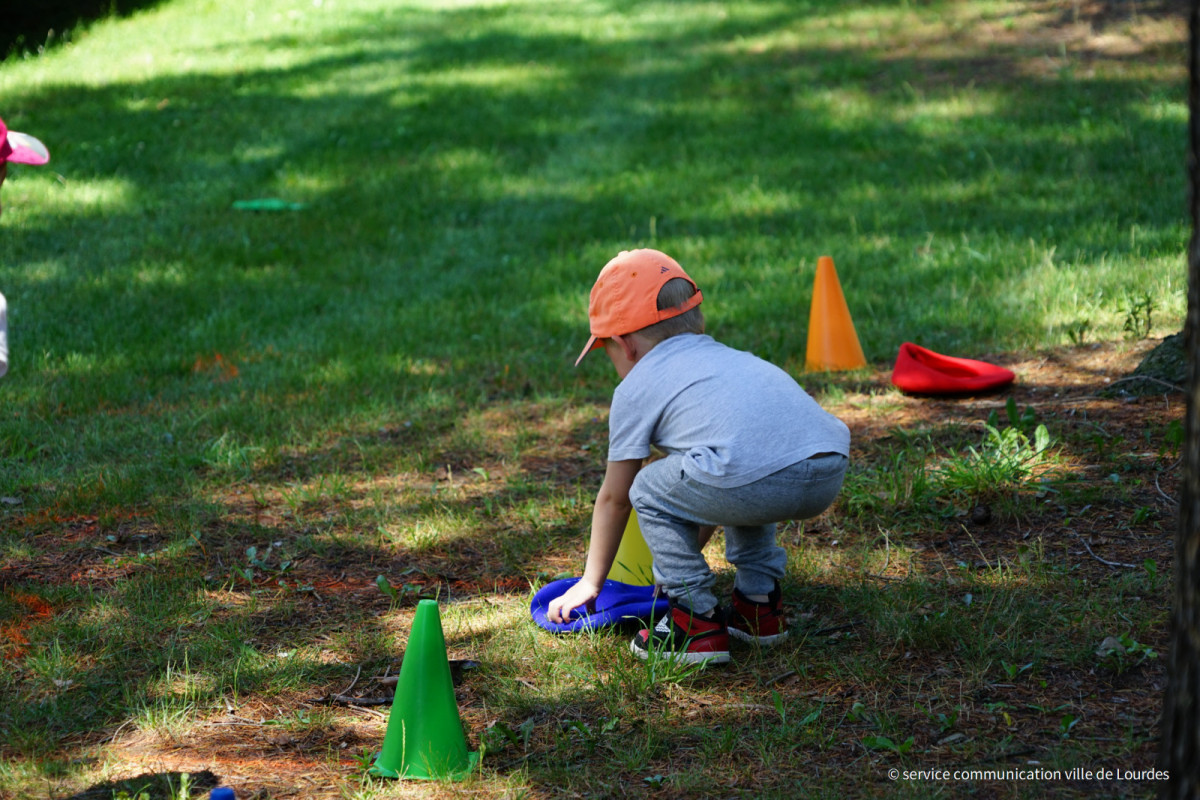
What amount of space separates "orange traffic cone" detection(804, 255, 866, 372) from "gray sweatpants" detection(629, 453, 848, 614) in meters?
2.58

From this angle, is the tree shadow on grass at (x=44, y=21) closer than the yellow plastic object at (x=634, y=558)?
No

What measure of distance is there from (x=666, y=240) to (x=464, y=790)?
5.97 meters

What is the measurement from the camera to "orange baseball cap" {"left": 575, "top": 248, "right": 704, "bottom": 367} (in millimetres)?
3164

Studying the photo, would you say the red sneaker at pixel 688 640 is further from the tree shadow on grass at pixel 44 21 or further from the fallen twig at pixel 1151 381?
the tree shadow on grass at pixel 44 21

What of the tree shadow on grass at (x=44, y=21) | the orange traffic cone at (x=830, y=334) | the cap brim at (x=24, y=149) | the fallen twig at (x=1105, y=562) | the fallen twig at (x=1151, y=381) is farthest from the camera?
the tree shadow on grass at (x=44, y=21)

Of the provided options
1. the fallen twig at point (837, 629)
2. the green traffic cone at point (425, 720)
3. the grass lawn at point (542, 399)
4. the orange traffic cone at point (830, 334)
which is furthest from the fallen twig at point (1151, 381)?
the green traffic cone at point (425, 720)

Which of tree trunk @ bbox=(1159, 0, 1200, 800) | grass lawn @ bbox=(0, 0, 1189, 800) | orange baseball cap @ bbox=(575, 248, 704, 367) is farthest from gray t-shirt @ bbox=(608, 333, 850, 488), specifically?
tree trunk @ bbox=(1159, 0, 1200, 800)

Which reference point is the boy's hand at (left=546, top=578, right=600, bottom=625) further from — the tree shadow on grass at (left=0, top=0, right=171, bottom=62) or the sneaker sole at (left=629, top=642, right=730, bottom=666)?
the tree shadow on grass at (left=0, top=0, right=171, bottom=62)

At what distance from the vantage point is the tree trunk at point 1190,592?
1.80 m

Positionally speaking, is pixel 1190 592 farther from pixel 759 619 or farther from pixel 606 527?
pixel 606 527

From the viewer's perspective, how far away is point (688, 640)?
124 inches

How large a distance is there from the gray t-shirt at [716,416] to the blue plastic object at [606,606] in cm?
48

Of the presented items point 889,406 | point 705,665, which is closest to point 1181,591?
point 705,665

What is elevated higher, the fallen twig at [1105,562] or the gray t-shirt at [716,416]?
the gray t-shirt at [716,416]
